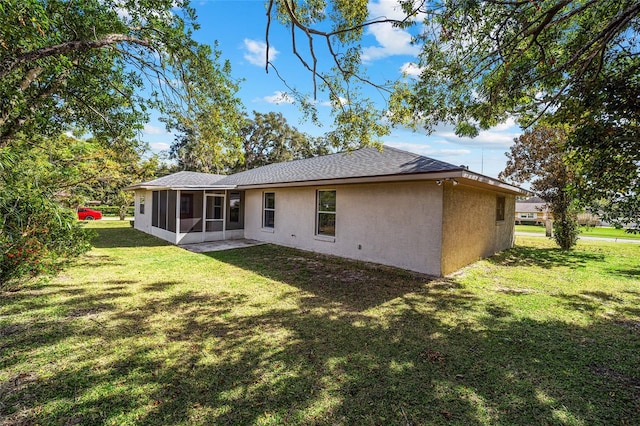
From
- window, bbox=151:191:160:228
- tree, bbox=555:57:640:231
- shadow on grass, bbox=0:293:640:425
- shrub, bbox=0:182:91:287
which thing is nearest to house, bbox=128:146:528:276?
window, bbox=151:191:160:228

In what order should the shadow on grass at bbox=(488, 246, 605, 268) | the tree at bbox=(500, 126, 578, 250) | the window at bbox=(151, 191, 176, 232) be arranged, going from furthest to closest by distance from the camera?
the window at bbox=(151, 191, 176, 232), the tree at bbox=(500, 126, 578, 250), the shadow on grass at bbox=(488, 246, 605, 268)

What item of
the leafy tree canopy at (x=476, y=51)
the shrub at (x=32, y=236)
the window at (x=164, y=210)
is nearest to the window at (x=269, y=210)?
the window at (x=164, y=210)

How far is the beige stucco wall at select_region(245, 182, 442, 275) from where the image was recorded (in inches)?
291

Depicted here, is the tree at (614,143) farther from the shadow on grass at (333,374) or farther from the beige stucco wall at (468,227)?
the beige stucco wall at (468,227)

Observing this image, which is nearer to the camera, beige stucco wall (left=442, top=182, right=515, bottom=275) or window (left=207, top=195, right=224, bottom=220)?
beige stucco wall (left=442, top=182, right=515, bottom=275)

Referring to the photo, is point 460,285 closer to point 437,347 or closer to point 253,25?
point 437,347

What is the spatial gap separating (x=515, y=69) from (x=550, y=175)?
30.4ft

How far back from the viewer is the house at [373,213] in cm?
738

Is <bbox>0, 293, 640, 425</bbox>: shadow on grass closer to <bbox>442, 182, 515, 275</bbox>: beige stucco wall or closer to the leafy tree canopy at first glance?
<bbox>442, 182, 515, 275</bbox>: beige stucco wall

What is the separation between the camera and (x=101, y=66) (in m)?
6.68

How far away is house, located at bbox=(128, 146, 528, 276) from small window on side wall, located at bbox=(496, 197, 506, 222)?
0.14 feet

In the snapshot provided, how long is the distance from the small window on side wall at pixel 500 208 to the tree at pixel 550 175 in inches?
81.8

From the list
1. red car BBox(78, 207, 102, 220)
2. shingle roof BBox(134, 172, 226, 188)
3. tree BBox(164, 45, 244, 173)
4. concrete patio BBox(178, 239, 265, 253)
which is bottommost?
concrete patio BBox(178, 239, 265, 253)

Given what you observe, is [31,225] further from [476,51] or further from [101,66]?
[476,51]
